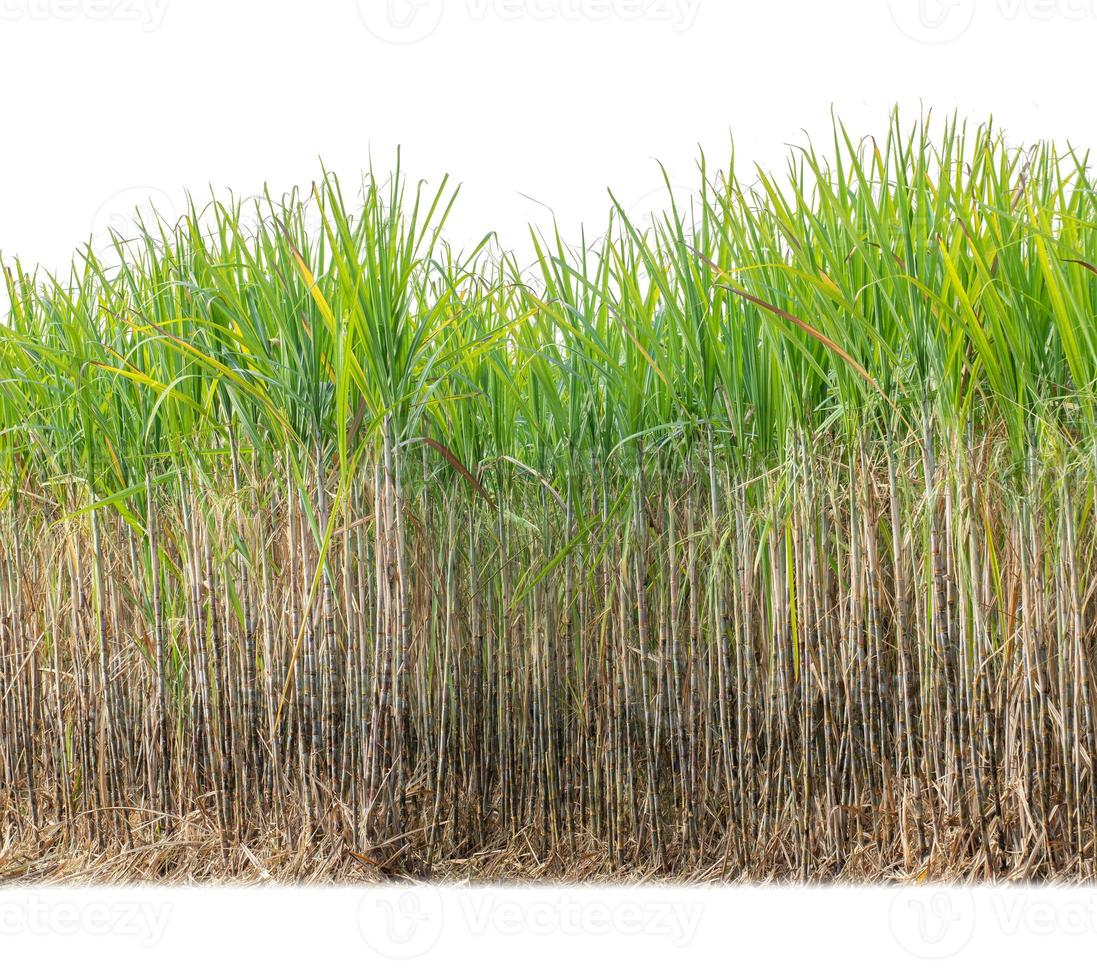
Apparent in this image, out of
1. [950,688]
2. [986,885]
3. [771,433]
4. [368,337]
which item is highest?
[368,337]

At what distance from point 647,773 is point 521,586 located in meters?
0.54

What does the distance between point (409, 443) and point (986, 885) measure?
151 cm

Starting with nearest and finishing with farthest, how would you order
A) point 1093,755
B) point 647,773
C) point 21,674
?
point 1093,755 < point 647,773 < point 21,674

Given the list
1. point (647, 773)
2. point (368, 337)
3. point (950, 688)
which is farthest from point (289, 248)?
point (950, 688)

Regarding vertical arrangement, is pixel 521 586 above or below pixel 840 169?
below

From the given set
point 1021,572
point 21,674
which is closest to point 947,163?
point 1021,572

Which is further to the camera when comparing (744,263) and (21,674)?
(21,674)

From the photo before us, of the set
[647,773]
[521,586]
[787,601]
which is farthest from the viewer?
[521,586]

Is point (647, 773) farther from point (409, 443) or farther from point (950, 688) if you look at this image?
point (409, 443)

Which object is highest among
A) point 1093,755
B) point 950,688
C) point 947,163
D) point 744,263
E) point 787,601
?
point 947,163

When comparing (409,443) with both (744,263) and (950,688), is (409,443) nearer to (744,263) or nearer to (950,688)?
(744,263)

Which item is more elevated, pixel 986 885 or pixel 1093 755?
pixel 1093 755

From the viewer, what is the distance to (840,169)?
2451mm

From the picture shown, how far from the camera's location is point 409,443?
2426 millimetres
